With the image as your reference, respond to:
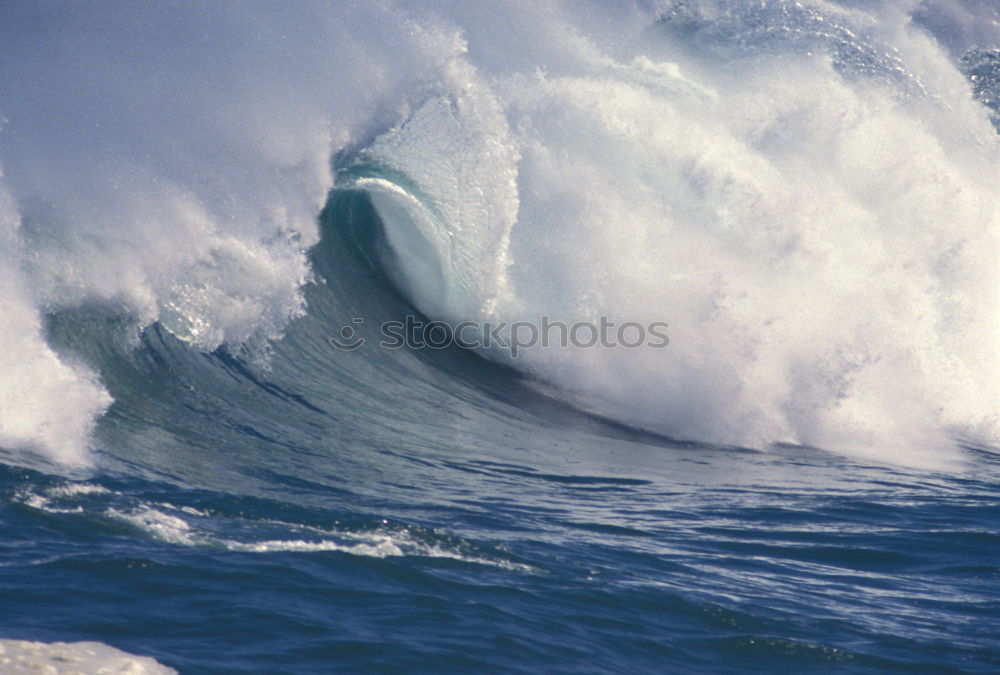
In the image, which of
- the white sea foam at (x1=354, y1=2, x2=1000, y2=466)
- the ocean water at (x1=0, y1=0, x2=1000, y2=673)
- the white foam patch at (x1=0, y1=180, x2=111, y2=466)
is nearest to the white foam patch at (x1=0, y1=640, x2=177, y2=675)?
the ocean water at (x1=0, y1=0, x2=1000, y2=673)

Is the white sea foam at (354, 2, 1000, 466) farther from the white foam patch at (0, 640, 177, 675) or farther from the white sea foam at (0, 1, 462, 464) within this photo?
the white foam patch at (0, 640, 177, 675)

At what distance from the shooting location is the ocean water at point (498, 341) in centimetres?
536

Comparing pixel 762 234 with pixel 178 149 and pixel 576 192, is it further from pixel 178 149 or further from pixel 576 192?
pixel 178 149

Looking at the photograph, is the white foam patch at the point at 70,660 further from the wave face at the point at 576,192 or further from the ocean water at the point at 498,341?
the wave face at the point at 576,192

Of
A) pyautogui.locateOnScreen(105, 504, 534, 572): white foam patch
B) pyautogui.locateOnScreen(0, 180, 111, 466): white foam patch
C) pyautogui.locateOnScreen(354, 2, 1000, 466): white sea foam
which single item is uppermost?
pyautogui.locateOnScreen(354, 2, 1000, 466): white sea foam

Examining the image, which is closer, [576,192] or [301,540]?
[301,540]

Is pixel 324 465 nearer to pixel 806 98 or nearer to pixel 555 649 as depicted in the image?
pixel 555 649

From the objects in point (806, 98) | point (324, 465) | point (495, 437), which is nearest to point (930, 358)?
point (806, 98)

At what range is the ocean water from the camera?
5.36 m
